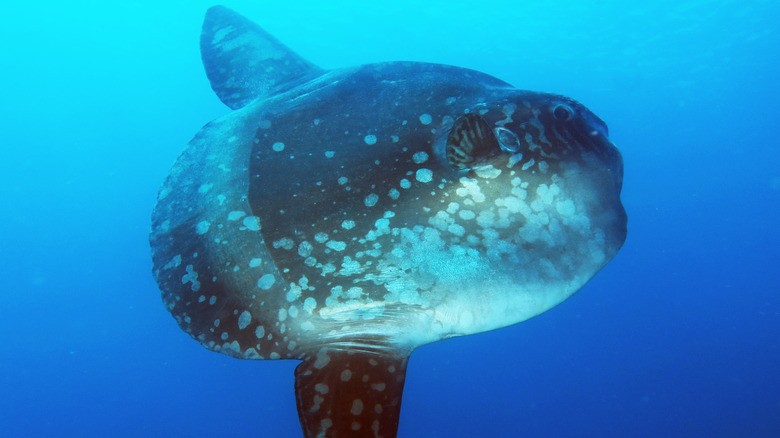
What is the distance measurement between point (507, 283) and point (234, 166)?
5.61ft

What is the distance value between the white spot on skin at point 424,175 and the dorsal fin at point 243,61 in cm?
186

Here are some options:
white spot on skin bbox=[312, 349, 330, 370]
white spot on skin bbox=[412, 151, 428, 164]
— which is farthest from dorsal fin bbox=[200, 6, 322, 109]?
white spot on skin bbox=[312, 349, 330, 370]

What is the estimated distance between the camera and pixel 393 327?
2033mm

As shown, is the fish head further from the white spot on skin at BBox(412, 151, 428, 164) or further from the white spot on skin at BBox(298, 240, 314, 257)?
the white spot on skin at BBox(298, 240, 314, 257)

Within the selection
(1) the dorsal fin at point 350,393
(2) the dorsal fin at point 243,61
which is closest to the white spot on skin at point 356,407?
(1) the dorsal fin at point 350,393

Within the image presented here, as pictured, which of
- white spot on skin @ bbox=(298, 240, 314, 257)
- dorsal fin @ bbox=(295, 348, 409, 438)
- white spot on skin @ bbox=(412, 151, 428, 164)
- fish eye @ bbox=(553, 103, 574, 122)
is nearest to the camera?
dorsal fin @ bbox=(295, 348, 409, 438)

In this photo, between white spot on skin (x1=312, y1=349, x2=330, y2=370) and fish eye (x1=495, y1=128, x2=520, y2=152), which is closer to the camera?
white spot on skin (x1=312, y1=349, x2=330, y2=370)

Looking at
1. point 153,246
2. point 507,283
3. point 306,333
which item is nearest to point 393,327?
point 306,333

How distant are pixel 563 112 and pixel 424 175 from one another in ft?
3.19

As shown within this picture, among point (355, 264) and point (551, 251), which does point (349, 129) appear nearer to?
point (355, 264)

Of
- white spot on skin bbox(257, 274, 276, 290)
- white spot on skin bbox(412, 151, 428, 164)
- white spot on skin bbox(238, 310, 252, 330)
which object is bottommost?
white spot on skin bbox(238, 310, 252, 330)

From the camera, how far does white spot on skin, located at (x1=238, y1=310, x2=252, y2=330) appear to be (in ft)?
6.81

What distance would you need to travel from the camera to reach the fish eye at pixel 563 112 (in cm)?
254

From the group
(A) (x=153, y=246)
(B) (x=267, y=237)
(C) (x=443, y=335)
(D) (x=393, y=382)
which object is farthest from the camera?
(A) (x=153, y=246)
